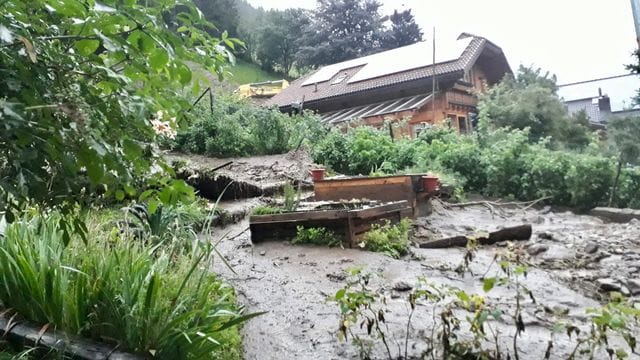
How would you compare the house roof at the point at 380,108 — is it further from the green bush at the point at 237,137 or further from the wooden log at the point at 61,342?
the wooden log at the point at 61,342

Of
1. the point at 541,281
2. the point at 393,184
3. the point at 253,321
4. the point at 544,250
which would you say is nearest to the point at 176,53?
the point at 253,321

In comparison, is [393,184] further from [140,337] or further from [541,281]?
[140,337]

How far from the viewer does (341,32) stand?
102 feet

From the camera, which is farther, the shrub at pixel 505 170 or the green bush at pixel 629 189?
the shrub at pixel 505 170

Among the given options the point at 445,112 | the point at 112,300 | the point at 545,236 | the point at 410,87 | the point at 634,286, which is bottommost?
the point at 634,286

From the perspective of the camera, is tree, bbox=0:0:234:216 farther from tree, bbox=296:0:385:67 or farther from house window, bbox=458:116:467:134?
tree, bbox=296:0:385:67

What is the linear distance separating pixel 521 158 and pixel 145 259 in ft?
26.7

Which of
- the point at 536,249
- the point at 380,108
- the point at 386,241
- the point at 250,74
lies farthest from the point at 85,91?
the point at 250,74

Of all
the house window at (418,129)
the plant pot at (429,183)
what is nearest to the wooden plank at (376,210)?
the plant pot at (429,183)

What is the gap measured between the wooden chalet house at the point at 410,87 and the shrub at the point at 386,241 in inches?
297

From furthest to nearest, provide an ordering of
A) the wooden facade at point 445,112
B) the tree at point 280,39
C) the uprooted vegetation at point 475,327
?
the tree at point 280,39
the wooden facade at point 445,112
the uprooted vegetation at point 475,327

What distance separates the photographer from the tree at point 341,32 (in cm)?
2970

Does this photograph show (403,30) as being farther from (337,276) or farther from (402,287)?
(402,287)

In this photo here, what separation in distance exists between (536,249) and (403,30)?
1179 inches
